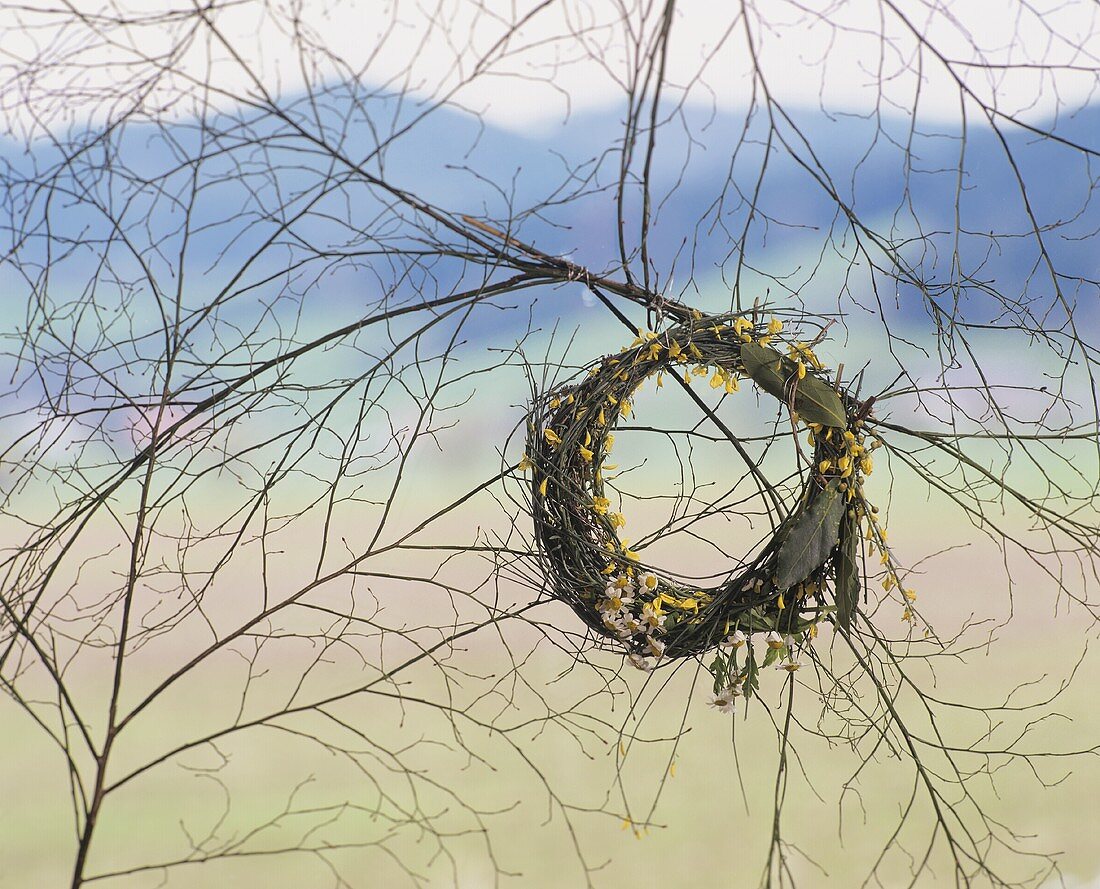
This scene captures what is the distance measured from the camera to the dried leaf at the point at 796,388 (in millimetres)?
1512

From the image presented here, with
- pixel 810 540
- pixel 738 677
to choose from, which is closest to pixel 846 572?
pixel 810 540

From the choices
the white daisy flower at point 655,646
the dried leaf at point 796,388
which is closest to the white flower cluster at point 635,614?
the white daisy flower at point 655,646

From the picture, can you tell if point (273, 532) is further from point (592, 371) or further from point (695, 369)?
point (695, 369)

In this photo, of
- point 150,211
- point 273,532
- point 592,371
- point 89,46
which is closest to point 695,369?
point 592,371

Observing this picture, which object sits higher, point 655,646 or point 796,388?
point 796,388

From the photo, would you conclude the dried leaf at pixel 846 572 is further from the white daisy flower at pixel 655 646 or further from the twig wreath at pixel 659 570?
the white daisy flower at pixel 655 646

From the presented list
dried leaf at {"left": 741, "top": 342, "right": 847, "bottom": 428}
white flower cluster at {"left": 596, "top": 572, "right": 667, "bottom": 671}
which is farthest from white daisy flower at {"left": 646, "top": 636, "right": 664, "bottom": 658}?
dried leaf at {"left": 741, "top": 342, "right": 847, "bottom": 428}

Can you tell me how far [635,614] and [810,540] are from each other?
0.82 feet

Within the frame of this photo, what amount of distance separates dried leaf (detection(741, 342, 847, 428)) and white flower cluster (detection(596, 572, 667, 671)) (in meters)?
0.29

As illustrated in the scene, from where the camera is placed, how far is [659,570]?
1560 millimetres

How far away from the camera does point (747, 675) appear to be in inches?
61.3

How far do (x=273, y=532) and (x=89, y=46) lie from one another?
0.67m

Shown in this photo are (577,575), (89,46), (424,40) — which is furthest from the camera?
(577,575)

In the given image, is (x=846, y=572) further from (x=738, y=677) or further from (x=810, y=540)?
(x=738, y=677)
